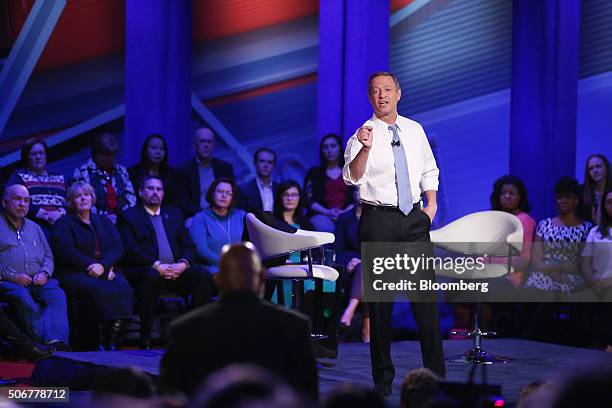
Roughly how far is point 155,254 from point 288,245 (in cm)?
208

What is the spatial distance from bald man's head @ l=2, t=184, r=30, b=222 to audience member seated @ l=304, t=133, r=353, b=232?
205cm

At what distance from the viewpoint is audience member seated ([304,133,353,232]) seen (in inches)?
288

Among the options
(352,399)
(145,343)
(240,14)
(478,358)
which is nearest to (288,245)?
(478,358)

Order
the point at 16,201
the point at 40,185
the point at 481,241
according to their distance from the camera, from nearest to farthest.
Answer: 1. the point at 481,241
2. the point at 16,201
3. the point at 40,185

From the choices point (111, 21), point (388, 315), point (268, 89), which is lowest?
point (388, 315)

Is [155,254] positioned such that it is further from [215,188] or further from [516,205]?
[516,205]

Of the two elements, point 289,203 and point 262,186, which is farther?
point 262,186

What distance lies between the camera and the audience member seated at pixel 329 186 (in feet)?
24.0

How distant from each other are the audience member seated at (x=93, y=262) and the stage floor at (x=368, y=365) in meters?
0.75

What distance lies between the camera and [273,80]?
8430mm

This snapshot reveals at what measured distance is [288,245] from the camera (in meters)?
4.98

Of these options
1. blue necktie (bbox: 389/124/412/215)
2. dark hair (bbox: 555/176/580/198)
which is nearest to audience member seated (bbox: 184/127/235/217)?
dark hair (bbox: 555/176/580/198)

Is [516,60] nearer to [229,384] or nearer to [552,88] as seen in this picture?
[552,88]

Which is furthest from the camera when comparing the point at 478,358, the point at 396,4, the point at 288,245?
the point at 396,4
